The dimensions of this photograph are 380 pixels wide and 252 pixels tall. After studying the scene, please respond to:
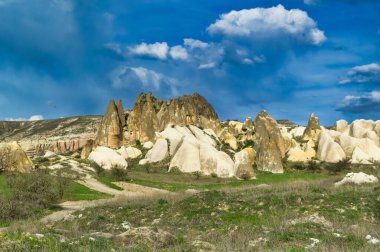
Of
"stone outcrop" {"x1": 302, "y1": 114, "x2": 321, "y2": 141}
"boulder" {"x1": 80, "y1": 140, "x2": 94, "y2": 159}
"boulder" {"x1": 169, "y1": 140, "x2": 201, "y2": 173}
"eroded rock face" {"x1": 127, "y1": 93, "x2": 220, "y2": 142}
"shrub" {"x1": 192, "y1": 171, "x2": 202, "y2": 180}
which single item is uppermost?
"eroded rock face" {"x1": 127, "y1": 93, "x2": 220, "y2": 142}

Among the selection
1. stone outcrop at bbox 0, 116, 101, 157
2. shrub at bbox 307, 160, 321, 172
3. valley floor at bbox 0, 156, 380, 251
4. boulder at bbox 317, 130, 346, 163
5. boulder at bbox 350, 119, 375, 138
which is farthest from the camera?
stone outcrop at bbox 0, 116, 101, 157

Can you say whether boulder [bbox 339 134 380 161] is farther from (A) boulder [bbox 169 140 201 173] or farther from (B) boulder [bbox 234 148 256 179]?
(A) boulder [bbox 169 140 201 173]

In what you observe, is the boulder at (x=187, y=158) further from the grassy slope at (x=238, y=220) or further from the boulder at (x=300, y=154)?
the grassy slope at (x=238, y=220)

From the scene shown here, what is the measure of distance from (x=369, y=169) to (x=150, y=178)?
124 feet

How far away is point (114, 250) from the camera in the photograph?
12352 mm

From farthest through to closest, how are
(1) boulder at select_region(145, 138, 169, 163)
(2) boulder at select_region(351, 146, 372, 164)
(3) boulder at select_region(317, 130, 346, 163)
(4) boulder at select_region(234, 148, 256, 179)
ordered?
(1) boulder at select_region(145, 138, 169, 163) < (3) boulder at select_region(317, 130, 346, 163) < (2) boulder at select_region(351, 146, 372, 164) < (4) boulder at select_region(234, 148, 256, 179)

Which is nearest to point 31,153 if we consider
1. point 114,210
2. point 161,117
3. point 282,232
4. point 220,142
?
point 161,117

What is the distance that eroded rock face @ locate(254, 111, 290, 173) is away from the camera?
79438 millimetres

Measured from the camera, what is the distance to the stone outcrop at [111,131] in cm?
10244

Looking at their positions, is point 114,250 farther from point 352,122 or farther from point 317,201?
point 352,122

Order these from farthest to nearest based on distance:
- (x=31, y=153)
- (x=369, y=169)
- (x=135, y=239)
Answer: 1. (x=31, y=153)
2. (x=369, y=169)
3. (x=135, y=239)

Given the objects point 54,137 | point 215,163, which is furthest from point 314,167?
point 54,137

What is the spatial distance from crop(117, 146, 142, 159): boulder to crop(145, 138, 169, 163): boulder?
17.4 feet

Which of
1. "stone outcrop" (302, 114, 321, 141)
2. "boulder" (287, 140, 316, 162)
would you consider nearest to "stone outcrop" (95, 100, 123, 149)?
"boulder" (287, 140, 316, 162)
